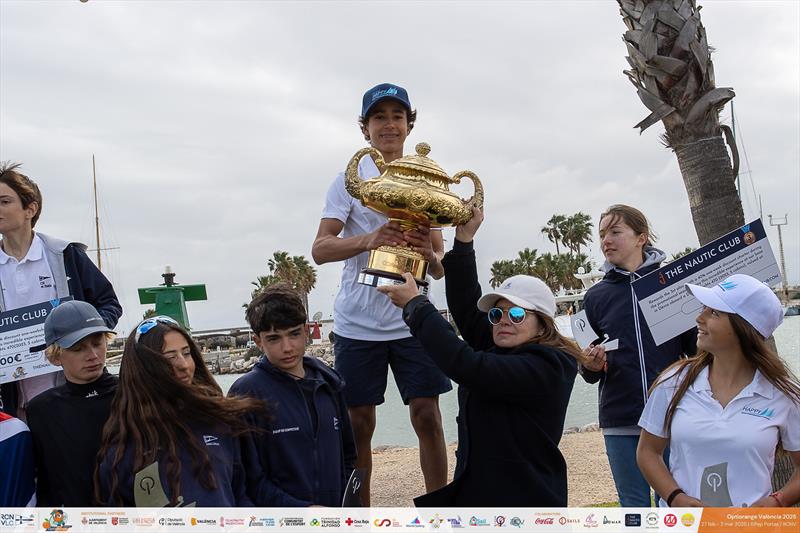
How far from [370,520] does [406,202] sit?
4.82ft

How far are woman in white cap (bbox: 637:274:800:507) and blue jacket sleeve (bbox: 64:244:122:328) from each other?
9.51 feet

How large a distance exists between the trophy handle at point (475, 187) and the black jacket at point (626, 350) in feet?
3.36

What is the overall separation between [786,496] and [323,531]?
72.4 inches

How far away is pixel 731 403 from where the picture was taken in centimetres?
287

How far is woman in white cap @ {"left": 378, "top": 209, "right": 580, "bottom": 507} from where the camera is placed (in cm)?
297

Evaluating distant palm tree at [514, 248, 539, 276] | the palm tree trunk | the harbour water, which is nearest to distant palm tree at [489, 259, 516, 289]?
distant palm tree at [514, 248, 539, 276]

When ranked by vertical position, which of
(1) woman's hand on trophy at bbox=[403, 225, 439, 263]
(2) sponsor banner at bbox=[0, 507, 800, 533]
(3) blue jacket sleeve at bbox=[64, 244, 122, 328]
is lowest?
(2) sponsor banner at bbox=[0, 507, 800, 533]

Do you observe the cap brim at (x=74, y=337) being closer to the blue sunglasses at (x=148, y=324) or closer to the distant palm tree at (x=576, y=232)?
the blue sunglasses at (x=148, y=324)

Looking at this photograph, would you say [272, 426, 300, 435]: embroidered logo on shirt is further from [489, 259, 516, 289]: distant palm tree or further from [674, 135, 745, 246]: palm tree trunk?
[489, 259, 516, 289]: distant palm tree

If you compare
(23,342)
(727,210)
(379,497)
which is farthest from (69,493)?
(379,497)

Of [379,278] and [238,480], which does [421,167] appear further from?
[238,480]

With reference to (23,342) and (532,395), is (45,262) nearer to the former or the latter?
(23,342)

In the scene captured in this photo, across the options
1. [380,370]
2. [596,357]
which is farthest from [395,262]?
[596,357]

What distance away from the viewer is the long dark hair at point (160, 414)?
3.03 meters
